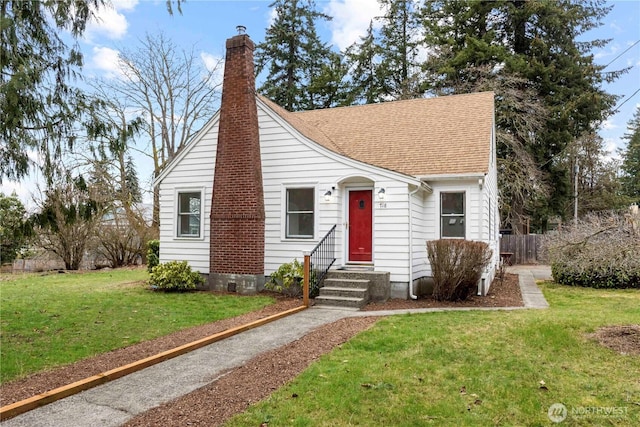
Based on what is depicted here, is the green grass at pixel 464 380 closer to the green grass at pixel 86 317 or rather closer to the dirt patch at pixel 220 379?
the dirt patch at pixel 220 379

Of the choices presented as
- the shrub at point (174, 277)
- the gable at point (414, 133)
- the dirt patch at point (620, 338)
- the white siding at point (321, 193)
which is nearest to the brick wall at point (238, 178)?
the white siding at point (321, 193)

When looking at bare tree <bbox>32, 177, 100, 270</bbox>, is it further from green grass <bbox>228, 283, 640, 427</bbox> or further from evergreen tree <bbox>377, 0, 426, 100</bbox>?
evergreen tree <bbox>377, 0, 426, 100</bbox>

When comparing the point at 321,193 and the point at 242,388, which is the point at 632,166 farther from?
the point at 242,388

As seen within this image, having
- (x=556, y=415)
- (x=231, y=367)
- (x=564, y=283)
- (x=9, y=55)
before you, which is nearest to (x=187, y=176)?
(x=9, y=55)

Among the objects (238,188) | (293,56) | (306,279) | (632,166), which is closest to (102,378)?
(306,279)

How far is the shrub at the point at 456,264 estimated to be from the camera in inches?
357

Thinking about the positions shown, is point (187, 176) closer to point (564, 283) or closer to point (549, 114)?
point (564, 283)

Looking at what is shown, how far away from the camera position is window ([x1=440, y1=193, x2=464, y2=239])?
10905 millimetres

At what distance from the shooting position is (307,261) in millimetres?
9352

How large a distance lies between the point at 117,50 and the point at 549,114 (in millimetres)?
23318

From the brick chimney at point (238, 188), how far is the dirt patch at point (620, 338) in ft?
23.8

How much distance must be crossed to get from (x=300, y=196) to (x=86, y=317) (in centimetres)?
563

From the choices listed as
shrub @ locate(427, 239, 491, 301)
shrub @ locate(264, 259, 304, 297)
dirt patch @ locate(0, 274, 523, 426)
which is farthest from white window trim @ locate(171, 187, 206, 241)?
shrub @ locate(427, 239, 491, 301)

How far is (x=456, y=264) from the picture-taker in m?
9.13
